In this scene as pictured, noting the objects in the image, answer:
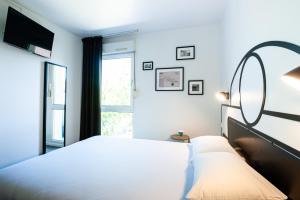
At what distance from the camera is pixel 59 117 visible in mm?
3057

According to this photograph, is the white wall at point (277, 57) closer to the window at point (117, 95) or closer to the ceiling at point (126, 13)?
the ceiling at point (126, 13)

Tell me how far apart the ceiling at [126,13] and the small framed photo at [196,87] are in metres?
1.03

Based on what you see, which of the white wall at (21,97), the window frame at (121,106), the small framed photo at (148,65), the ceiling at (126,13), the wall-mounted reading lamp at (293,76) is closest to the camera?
the wall-mounted reading lamp at (293,76)

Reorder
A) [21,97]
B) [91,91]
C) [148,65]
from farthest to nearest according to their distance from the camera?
[91,91]
[148,65]
[21,97]

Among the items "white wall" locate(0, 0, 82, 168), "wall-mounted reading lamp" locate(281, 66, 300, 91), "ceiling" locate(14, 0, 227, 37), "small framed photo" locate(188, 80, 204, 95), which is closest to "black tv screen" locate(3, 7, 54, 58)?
"white wall" locate(0, 0, 82, 168)

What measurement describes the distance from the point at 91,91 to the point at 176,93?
1.75 meters

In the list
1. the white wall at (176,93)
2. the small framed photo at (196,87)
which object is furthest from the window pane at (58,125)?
the small framed photo at (196,87)

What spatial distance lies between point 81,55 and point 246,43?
3.20m

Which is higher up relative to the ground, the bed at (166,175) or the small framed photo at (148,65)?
the small framed photo at (148,65)

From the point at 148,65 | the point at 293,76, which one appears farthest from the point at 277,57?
the point at 148,65

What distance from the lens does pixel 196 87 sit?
3.00 metres

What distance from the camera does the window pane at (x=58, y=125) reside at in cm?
296

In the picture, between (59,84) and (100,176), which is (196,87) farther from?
(59,84)

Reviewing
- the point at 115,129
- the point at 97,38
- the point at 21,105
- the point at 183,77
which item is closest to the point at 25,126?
the point at 21,105
